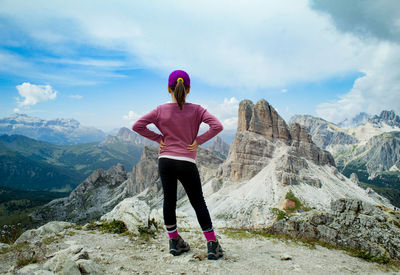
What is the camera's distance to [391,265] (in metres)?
8.10

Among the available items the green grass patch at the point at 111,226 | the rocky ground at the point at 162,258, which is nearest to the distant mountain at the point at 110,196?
the green grass patch at the point at 111,226

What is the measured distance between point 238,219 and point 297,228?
56.0 m

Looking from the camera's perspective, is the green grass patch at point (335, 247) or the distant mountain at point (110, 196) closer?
the green grass patch at point (335, 247)

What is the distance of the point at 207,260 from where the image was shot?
23.0ft

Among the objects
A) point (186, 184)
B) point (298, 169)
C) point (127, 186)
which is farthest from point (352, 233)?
point (127, 186)

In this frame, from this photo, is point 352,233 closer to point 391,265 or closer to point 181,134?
point 391,265

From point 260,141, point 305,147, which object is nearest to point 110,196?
point 260,141

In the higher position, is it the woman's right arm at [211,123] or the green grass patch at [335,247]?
the woman's right arm at [211,123]

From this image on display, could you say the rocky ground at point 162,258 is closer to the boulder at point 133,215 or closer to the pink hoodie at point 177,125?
the boulder at point 133,215

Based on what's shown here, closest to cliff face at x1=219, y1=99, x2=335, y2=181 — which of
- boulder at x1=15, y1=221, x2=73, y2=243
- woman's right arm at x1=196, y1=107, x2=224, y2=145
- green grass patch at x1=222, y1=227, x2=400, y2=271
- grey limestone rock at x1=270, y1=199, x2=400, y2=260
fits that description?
grey limestone rock at x1=270, y1=199, x2=400, y2=260

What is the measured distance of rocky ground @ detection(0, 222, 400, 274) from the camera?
6.04 m

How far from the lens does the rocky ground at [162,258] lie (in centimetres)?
604

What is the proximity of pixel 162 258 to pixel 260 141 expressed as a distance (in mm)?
92464

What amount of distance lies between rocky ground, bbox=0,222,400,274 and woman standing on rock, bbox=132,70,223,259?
69 centimetres
